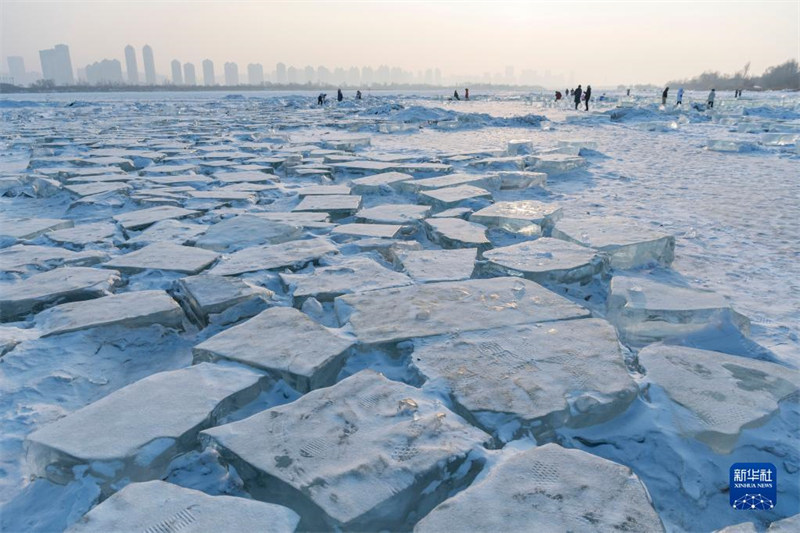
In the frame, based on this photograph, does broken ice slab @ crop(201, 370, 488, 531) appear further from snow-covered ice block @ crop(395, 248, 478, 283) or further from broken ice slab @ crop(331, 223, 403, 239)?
broken ice slab @ crop(331, 223, 403, 239)

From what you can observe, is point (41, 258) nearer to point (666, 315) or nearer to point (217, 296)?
point (217, 296)

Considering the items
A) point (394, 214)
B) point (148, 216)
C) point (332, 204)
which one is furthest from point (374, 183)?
point (148, 216)

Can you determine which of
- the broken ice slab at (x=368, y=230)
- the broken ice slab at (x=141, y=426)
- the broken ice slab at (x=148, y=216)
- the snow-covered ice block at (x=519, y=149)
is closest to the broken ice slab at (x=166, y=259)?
the broken ice slab at (x=148, y=216)

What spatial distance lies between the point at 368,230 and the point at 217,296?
1.15 m

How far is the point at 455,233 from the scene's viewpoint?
278 cm

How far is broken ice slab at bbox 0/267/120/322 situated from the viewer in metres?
1.90

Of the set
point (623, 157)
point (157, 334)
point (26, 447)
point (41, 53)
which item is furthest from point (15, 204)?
point (41, 53)

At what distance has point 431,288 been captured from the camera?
202 cm

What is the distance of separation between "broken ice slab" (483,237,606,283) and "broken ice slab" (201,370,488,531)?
1.07m

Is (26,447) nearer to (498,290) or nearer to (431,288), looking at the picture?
(431,288)

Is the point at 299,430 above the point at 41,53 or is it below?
below

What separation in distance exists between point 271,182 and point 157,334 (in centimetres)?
291

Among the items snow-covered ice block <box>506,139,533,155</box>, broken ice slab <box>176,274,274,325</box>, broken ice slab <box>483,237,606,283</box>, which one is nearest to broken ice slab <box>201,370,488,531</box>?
broken ice slab <box>176,274,274,325</box>

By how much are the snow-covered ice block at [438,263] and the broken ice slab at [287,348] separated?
0.66 metres
